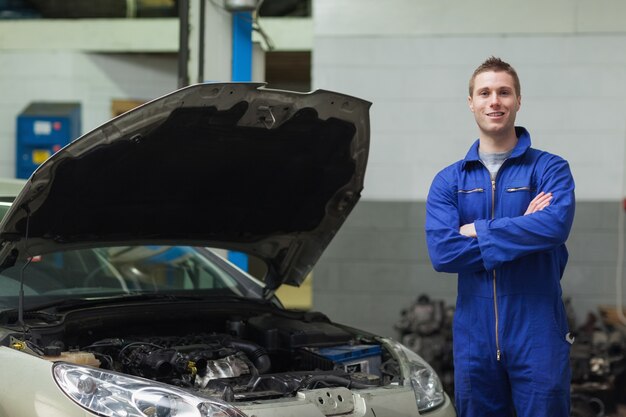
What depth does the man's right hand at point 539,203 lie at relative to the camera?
336cm

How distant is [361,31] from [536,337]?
4148mm

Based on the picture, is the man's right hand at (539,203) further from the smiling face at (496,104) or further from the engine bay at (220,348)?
the engine bay at (220,348)

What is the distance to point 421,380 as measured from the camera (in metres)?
3.63

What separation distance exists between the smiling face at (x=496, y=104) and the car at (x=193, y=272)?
0.52m

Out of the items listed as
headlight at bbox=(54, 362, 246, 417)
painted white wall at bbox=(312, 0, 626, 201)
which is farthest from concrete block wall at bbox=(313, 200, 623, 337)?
headlight at bbox=(54, 362, 246, 417)

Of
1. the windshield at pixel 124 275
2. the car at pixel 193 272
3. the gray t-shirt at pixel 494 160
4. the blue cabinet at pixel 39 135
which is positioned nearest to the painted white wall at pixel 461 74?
the windshield at pixel 124 275

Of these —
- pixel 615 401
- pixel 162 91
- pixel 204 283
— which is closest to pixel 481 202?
pixel 204 283

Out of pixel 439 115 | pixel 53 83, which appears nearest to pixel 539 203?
pixel 439 115

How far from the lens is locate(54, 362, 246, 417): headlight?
9.30 ft

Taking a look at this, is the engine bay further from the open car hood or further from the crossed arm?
the crossed arm

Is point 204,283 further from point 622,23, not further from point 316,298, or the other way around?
point 622,23

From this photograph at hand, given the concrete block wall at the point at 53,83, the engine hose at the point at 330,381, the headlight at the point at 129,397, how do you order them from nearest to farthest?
the headlight at the point at 129,397, the engine hose at the point at 330,381, the concrete block wall at the point at 53,83

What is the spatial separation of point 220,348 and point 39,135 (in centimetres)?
604

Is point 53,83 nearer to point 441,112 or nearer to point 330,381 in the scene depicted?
point 441,112
